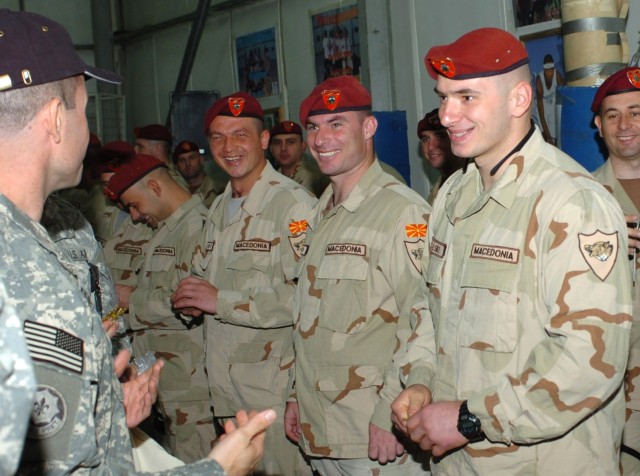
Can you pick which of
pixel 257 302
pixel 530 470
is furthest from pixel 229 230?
pixel 530 470

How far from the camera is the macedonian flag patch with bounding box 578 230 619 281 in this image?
1869mm

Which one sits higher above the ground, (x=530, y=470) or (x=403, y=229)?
(x=403, y=229)

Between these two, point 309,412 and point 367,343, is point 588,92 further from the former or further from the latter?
point 309,412

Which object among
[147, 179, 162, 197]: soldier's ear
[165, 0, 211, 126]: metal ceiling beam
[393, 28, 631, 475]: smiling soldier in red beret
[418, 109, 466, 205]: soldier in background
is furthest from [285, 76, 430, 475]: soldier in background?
[165, 0, 211, 126]: metal ceiling beam

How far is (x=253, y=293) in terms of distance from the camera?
345cm

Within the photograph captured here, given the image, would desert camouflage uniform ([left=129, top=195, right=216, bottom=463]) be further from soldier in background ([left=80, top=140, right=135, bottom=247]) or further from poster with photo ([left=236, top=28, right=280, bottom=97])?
poster with photo ([left=236, top=28, right=280, bottom=97])

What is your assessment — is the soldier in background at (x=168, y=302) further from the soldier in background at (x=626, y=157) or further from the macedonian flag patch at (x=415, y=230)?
the soldier in background at (x=626, y=157)

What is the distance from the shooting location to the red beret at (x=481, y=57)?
6.98 feet

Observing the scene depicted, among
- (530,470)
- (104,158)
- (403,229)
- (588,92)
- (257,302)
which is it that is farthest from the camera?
(104,158)

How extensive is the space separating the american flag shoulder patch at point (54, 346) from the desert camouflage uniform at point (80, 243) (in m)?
1.35

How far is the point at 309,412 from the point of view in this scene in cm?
296

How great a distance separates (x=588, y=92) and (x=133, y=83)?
821 cm

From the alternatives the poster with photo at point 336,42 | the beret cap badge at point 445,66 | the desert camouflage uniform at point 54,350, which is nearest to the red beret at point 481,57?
the beret cap badge at point 445,66

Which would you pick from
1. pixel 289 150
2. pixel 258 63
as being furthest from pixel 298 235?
pixel 258 63
